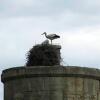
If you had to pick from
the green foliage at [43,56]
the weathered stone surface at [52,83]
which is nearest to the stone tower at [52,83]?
the weathered stone surface at [52,83]

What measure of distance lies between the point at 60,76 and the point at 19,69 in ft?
4.11

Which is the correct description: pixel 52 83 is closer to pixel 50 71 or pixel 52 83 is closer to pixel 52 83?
pixel 52 83

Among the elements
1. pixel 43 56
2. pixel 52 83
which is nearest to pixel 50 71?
pixel 52 83

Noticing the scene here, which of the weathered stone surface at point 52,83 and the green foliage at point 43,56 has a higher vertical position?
the green foliage at point 43,56

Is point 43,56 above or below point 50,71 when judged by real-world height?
above

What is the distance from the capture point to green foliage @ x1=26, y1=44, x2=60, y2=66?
117 ft

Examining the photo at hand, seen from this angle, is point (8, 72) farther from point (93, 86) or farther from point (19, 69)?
point (93, 86)

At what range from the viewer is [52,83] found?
→ 34719 mm

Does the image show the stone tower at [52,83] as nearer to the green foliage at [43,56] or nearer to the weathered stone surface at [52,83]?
the weathered stone surface at [52,83]

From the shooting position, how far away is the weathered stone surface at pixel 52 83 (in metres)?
34.7

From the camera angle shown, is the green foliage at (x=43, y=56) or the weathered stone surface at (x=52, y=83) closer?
the weathered stone surface at (x=52, y=83)

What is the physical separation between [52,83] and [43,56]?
124 centimetres

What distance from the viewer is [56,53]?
117 feet

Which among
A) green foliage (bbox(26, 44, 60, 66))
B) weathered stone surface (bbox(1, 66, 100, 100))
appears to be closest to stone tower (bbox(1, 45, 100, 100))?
weathered stone surface (bbox(1, 66, 100, 100))
